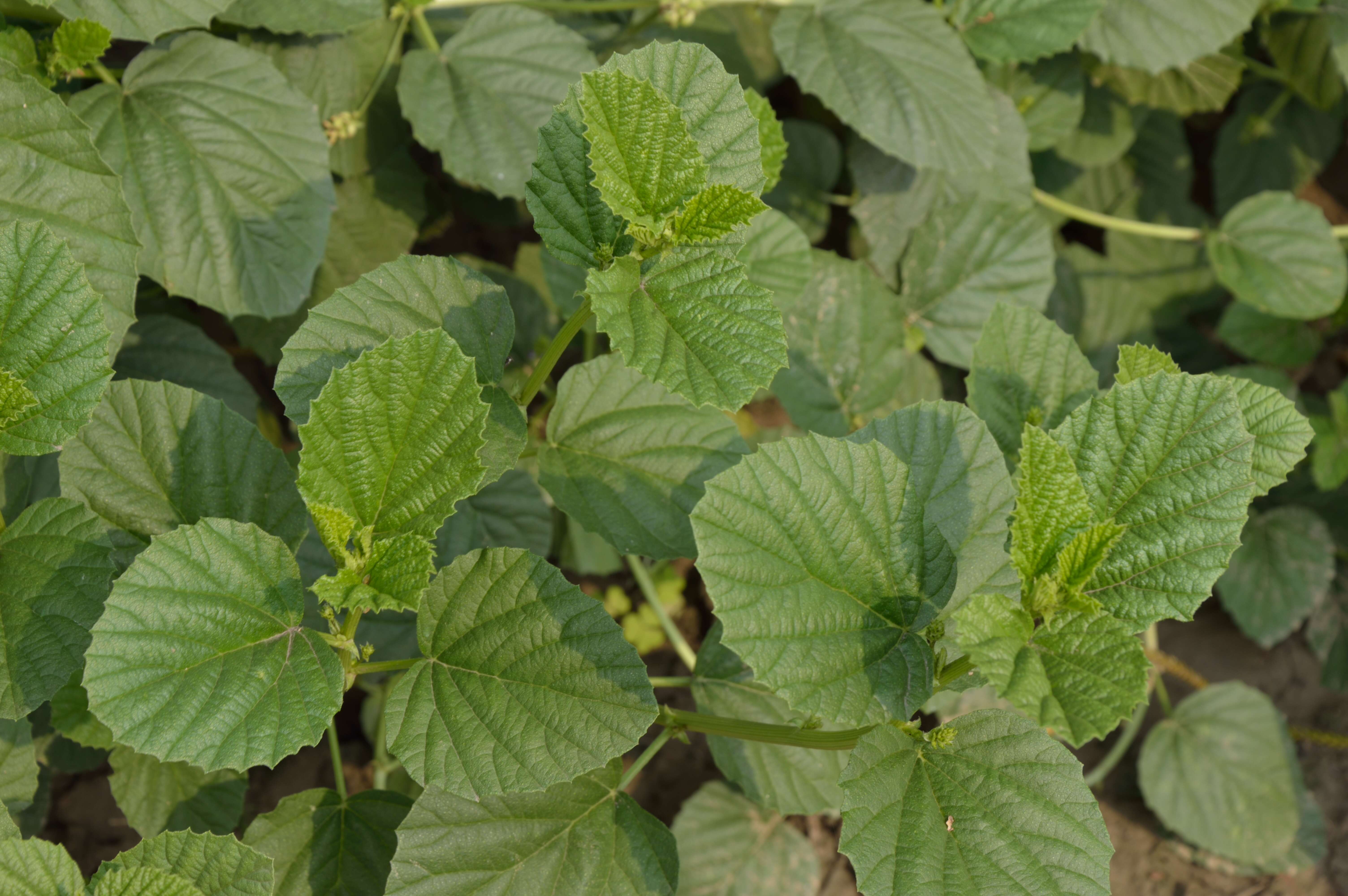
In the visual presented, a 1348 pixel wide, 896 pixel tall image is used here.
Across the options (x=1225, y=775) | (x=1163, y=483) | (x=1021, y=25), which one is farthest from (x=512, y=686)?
(x=1225, y=775)

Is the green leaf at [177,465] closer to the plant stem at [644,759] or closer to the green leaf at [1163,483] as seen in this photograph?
the plant stem at [644,759]

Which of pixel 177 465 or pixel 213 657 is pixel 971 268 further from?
pixel 213 657

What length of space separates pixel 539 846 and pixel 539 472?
586mm

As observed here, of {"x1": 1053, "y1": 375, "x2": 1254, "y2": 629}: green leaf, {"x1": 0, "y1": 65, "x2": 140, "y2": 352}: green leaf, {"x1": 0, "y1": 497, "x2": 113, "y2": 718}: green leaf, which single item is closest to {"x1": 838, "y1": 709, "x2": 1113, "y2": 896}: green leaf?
{"x1": 1053, "y1": 375, "x2": 1254, "y2": 629}: green leaf

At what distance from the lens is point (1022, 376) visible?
1.73m

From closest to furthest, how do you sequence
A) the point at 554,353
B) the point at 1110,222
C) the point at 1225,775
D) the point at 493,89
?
the point at 554,353 < the point at 493,89 < the point at 1225,775 < the point at 1110,222

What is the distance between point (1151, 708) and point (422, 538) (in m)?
2.73

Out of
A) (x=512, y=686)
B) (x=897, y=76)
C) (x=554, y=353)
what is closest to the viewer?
(x=512, y=686)

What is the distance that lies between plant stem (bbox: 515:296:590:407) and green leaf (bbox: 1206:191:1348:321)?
223 centimetres

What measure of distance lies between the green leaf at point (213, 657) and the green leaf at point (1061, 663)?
2.64 ft

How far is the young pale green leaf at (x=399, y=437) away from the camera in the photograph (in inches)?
50.6

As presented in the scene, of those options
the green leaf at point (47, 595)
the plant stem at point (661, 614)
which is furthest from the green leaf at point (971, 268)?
the green leaf at point (47, 595)

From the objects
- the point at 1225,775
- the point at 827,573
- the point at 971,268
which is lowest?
the point at 1225,775

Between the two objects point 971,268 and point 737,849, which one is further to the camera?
point 971,268
